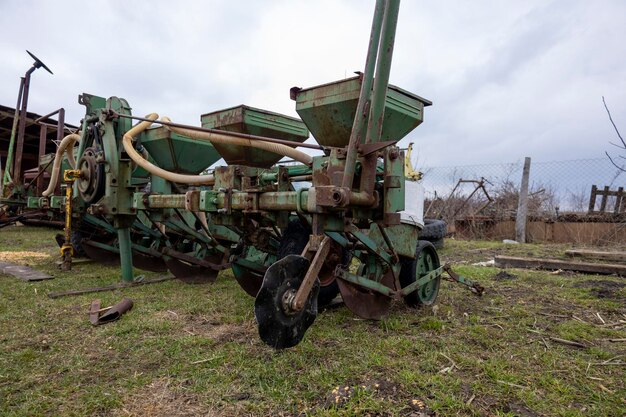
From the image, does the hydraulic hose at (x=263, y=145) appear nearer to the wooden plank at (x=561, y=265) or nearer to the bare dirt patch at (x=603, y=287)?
the bare dirt patch at (x=603, y=287)

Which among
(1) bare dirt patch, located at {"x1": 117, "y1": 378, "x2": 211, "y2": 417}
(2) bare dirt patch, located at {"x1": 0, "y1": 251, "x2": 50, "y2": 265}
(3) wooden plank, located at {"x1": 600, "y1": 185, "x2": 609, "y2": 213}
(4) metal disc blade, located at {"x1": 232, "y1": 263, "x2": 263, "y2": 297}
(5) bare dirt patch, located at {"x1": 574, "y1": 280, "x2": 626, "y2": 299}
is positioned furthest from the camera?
(3) wooden plank, located at {"x1": 600, "y1": 185, "x2": 609, "y2": 213}

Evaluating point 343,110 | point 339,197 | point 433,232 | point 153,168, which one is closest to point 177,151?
point 153,168

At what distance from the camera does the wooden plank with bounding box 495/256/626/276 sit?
5.12 meters

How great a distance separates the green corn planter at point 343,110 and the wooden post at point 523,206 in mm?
7110

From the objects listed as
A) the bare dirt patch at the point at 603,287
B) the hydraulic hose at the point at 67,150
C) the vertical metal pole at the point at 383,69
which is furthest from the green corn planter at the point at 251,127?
the bare dirt patch at the point at 603,287

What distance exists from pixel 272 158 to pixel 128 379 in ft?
6.44

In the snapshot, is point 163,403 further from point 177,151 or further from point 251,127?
point 177,151

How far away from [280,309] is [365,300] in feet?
3.60

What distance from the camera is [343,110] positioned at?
106 inches

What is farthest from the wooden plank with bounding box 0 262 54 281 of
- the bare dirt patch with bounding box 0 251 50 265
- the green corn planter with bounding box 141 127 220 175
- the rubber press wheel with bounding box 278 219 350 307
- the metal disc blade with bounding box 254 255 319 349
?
the metal disc blade with bounding box 254 255 319 349

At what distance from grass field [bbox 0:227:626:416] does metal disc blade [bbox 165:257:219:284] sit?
0.80m

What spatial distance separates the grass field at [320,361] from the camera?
180 cm

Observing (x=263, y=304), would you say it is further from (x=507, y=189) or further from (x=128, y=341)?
(x=507, y=189)

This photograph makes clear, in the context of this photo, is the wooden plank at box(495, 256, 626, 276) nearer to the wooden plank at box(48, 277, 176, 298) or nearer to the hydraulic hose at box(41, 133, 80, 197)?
the wooden plank at box(48, 277, 176, 298)
